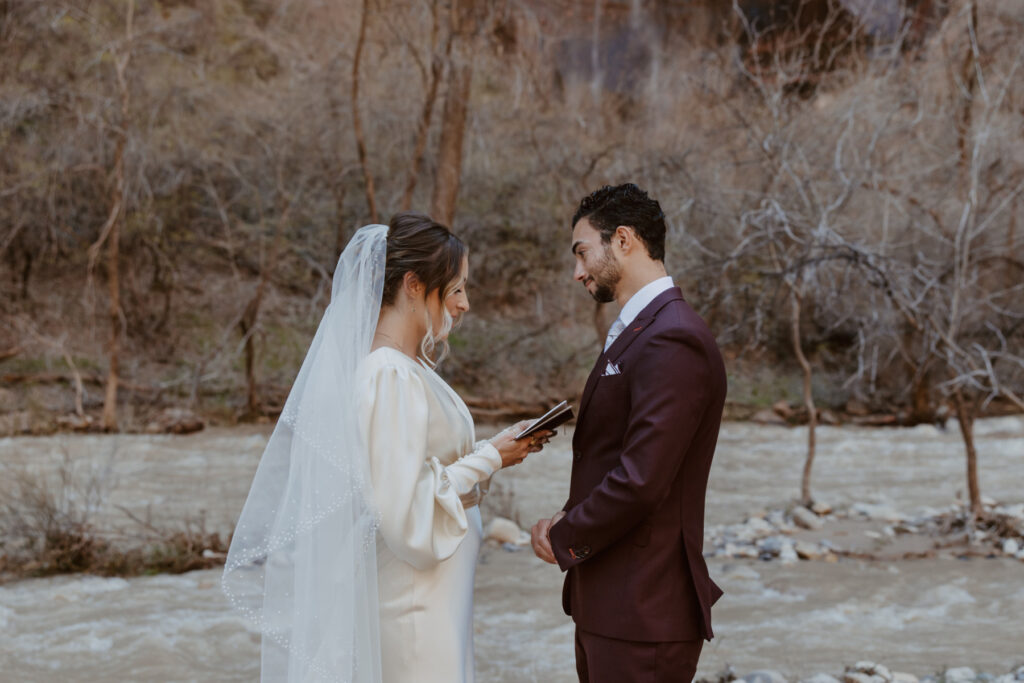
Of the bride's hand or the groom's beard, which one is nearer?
the groom's beard

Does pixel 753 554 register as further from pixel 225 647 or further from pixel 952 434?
pixel 952 434

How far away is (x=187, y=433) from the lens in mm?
12695

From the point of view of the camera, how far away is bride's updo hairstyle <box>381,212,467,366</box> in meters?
2.64

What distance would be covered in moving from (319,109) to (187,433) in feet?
24.2

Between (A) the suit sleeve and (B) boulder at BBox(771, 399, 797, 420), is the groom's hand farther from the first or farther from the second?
(B) boulder at BBox(771, 399, 797, 420)

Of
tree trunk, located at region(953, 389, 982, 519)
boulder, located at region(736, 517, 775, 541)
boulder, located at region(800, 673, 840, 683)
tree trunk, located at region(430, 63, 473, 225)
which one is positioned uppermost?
tree trunk, located at region(430, 63, 473, 225)

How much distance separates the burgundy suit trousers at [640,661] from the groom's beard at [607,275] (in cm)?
93

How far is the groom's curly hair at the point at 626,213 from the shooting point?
2.53 m

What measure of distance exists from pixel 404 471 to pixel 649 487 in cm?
65

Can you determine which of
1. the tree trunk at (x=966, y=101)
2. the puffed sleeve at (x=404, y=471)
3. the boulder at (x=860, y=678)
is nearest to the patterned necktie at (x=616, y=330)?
the puffed sleeve at (x=404, y=471)

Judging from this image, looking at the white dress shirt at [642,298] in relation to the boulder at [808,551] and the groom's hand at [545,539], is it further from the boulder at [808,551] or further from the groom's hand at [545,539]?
the boulder at [808,551]

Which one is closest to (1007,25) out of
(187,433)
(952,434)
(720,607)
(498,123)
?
(952,434)

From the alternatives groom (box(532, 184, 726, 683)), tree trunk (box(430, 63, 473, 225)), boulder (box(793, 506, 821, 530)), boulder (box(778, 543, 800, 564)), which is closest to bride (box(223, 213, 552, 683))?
groom (box(532, 184, 726, 683))

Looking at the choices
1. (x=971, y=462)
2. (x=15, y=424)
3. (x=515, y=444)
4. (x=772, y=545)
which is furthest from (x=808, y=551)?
(x=15, y=424)
